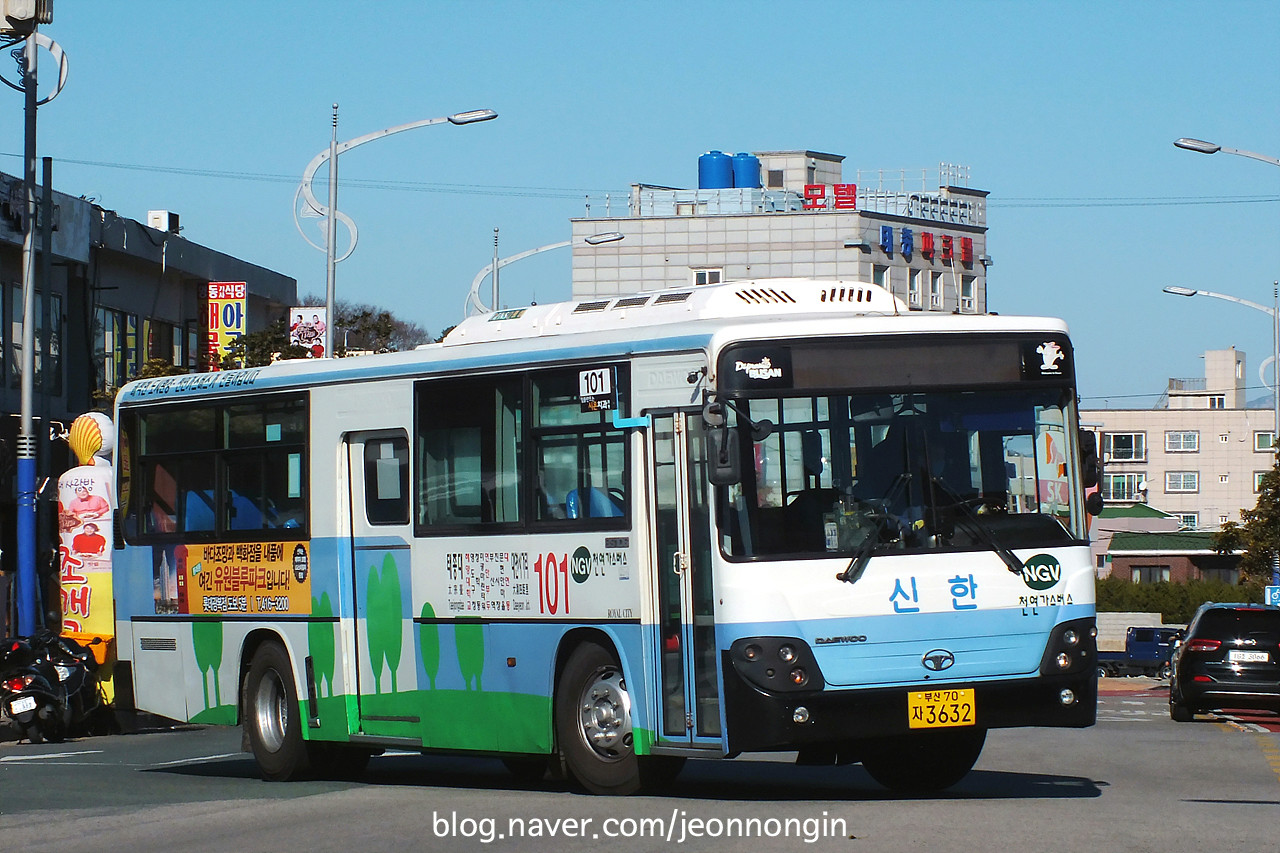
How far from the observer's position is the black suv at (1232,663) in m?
27.6

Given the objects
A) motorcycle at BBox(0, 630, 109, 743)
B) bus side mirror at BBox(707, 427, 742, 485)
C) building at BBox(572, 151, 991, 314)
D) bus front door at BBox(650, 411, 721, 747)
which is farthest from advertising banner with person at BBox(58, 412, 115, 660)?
building at BBox(572, 151, 991, 314)

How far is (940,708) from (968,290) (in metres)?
93.5

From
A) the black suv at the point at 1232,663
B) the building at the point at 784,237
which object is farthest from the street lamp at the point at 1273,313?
the building at the point at 784,237

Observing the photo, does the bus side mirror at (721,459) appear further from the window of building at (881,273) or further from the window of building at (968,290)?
the window of building at (968,290)

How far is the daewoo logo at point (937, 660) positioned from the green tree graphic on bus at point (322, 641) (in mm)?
5098

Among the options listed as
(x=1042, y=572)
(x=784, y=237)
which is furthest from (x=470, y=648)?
(x=784, y=237)

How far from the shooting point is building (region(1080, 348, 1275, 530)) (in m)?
123

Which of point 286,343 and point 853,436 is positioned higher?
point 286,343

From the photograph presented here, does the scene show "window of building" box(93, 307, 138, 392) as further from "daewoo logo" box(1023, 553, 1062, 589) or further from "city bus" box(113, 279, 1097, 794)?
"daewoo logo" box(1023, 553, 1062, 589)

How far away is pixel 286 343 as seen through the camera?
40531mm

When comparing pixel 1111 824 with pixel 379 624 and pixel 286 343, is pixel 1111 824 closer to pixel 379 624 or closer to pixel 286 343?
pixel 379 624

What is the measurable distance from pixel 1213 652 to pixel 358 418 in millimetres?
16036

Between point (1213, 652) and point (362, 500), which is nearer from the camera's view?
point (362, 500)

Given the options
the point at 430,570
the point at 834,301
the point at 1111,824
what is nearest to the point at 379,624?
the point at 430,570
